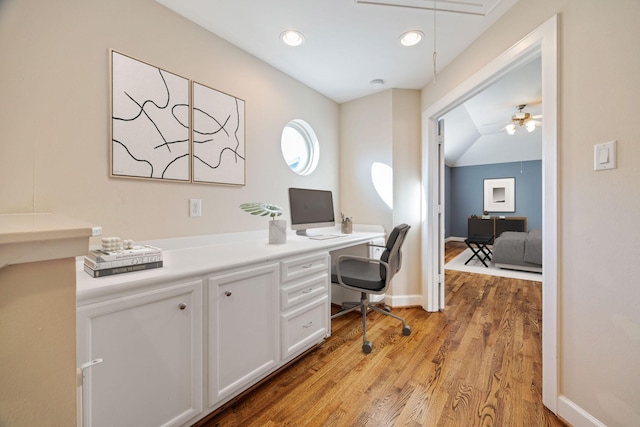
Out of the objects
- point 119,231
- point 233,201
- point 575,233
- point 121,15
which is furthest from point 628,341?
point 121,15

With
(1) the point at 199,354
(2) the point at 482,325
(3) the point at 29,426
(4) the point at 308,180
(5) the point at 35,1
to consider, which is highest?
(5) the point at 35,1

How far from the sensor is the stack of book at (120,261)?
104 cm

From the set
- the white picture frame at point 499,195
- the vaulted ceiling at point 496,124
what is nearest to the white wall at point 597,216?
the vaulted ceiling at point 496,124

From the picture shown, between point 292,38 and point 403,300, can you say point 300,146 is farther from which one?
point 403,300

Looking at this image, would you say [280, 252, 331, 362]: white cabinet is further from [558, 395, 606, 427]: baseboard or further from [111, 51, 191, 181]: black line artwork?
[558, 395, 606, 427]: baseboard

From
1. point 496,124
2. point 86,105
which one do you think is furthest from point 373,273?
point 496,124

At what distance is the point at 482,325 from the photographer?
2.37 metres

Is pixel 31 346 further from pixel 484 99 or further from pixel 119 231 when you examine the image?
pixel 484 99

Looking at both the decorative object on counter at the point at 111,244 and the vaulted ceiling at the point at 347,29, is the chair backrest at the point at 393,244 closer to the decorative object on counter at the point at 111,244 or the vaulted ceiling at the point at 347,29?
the vaulted ceiling at the point at 347,29

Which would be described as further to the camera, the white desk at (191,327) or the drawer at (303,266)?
the drawer at (303,266)

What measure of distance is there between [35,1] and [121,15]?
356 millimetres

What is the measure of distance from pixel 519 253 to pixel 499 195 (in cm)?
375

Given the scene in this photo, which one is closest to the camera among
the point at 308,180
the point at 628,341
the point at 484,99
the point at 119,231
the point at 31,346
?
the point at 31,346

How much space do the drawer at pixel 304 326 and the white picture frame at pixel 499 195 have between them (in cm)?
711
